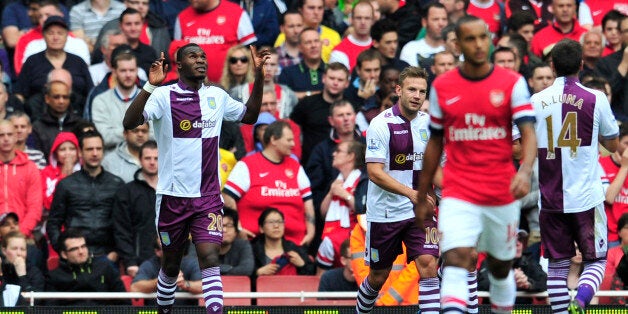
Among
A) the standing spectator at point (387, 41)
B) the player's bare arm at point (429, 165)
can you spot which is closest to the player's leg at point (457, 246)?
the player's bare arm at point (429, 165)

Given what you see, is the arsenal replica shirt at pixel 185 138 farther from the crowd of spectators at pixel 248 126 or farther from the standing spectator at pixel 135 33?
the standing spectator at pixel 135 33

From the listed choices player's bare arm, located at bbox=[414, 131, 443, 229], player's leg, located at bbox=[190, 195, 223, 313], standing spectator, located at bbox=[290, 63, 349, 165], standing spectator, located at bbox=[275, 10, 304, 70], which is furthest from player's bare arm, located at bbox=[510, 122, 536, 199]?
standing spectator, located at bbox=[275, 10, 304, 70]

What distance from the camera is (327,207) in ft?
56.0

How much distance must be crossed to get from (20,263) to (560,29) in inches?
349

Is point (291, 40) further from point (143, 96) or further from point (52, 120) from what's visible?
point (143, 96)

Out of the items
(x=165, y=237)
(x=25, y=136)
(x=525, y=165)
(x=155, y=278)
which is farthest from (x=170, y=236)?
(x=25, y=136)

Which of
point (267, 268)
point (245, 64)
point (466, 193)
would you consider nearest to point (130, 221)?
point (267, 268)

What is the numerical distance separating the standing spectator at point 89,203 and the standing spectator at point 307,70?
3.60 metres

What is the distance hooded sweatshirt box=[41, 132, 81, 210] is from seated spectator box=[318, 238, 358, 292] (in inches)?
139

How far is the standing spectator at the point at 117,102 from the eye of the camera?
57.7ft

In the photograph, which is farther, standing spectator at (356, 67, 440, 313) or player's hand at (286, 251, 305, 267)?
player's hand at (286, 251, 305, 267)

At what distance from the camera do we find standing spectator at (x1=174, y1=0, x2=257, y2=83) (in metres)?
19.3

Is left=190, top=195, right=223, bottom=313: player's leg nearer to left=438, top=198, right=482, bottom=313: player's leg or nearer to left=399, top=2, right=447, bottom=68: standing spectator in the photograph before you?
left=438, top=198, right=482, bottom=313: player's leg

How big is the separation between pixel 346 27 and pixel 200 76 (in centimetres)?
869
